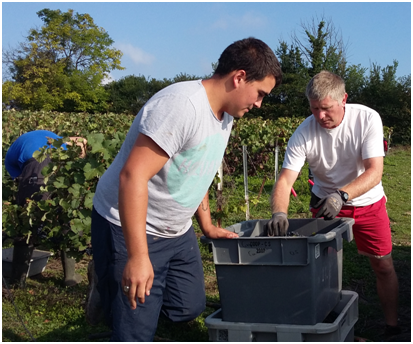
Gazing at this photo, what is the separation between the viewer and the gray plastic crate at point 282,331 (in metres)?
2.62

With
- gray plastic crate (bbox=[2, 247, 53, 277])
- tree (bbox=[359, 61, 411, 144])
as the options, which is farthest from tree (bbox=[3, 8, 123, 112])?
gray plastic crate (bbox=[2, 247, 53, 277])

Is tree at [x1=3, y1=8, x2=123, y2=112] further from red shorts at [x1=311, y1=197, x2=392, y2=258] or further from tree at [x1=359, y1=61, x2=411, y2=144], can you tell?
red shorts at [x1=311, y1=197, x2=392, y2=258]

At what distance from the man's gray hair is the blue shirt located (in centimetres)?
238

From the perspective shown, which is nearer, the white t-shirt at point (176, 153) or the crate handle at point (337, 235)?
the white t-shirt at point (176, 153)

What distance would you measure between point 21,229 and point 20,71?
50.5 meters

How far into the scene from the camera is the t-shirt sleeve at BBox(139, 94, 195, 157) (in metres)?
1.96

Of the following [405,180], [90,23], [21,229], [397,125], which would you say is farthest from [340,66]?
[21,229]

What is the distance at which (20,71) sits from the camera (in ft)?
166

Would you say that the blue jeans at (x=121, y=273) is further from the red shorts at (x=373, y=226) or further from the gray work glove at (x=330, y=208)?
the red shorts at (x=373, y=226)

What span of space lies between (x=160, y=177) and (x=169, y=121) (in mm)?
324

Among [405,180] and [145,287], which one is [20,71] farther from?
[145,287]

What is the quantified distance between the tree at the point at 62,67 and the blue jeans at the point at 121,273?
158 feet

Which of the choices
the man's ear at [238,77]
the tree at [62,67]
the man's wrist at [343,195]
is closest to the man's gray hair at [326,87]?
the man's wrist at [343,195]

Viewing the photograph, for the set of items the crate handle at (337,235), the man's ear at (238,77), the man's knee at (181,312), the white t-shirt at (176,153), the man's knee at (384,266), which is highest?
the man's ear at (238,77)
